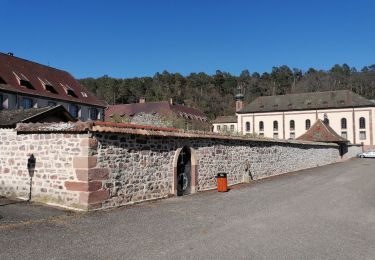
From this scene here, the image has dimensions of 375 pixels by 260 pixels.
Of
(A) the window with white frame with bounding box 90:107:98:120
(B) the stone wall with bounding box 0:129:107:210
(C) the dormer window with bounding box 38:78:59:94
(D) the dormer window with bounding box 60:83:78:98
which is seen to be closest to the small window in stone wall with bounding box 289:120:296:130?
(A) the window with white frame with bounding box 90:107:98:120

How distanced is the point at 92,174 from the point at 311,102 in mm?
66497

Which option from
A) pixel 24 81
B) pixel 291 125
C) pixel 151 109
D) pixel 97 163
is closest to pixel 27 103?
pixel 24 81

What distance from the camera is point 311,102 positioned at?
231ft

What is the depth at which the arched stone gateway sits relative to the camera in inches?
524

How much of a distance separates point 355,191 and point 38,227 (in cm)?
1254

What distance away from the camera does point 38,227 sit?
311 inches

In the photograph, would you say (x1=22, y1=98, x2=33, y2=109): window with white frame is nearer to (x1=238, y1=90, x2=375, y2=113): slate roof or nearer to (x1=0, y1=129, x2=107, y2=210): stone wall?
(x1=0, y1=129, x2=107, y2=210): stone wall

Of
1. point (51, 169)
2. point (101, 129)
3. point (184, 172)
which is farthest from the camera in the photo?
point (184, 172)

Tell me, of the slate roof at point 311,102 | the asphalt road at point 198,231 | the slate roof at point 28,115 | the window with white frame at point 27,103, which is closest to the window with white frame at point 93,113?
the window with white frame at point 27,103

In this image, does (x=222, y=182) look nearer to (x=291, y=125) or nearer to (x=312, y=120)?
(x=312, y=120)

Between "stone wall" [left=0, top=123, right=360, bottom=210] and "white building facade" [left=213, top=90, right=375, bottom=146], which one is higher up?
"white building facade" [left=213, top=90, right=375, bottom=146]

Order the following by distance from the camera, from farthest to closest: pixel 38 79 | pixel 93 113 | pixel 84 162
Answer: pixel 93 113 < pixel 38 79 < pixel 84 162

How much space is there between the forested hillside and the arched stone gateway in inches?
3041

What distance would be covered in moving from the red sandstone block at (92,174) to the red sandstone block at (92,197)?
38 centimetres
